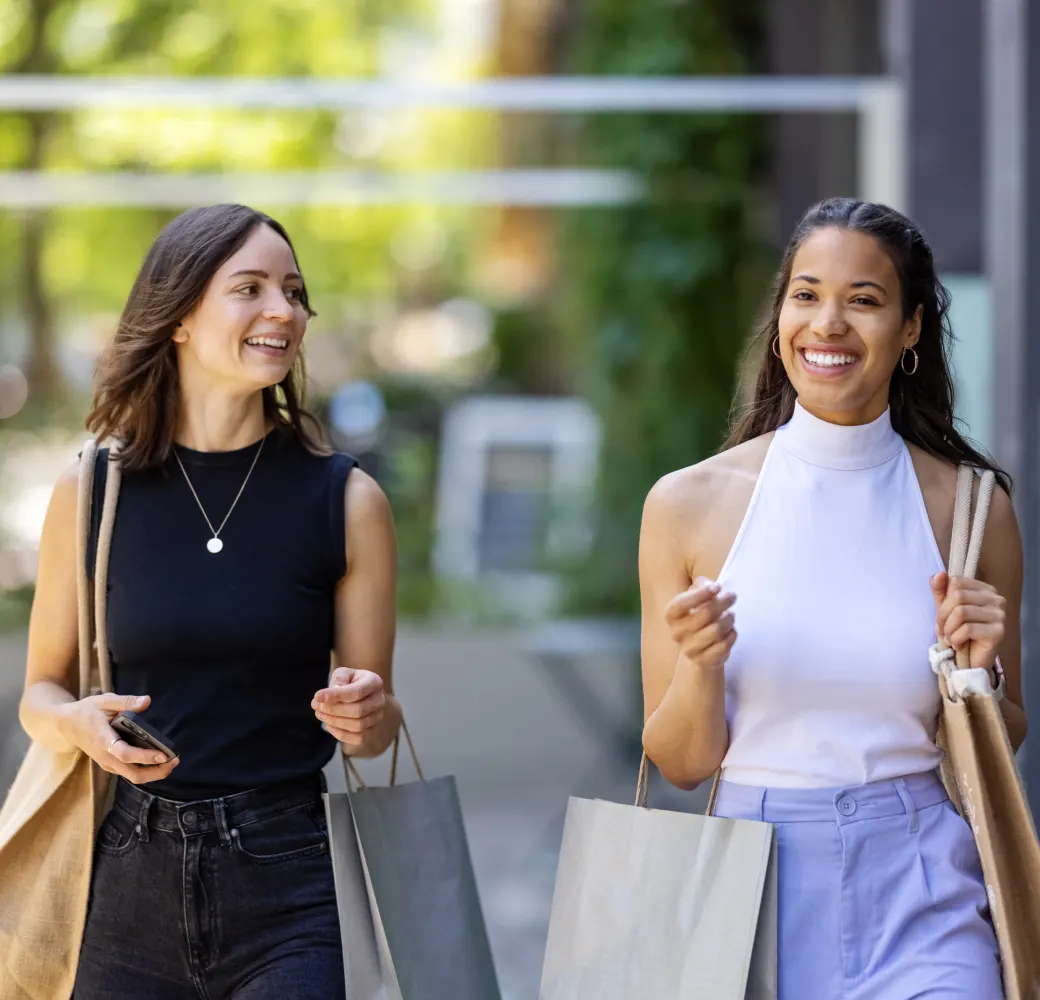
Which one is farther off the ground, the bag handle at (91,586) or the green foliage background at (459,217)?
the green foliage background at (459,217)

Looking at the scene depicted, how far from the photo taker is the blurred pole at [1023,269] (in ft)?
13.1

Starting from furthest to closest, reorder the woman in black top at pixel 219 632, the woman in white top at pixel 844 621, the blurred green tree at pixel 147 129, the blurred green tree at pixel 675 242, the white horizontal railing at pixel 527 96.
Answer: the blurred green tree at pixel 147 129 → the blurred green tree at pixel 675 242 → the white horizontal railing at pixel 527 96 → the woman in black top at pixel 219 632 → the woman in white top at pixel 844 621

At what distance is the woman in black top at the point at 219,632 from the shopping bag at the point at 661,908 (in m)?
0.36

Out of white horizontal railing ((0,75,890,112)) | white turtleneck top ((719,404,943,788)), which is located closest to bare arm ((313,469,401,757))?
white turtleneck top ((719,404,943,788))

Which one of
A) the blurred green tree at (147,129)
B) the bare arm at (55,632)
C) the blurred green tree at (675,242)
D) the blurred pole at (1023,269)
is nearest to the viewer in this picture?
the bare arm at (55,632)

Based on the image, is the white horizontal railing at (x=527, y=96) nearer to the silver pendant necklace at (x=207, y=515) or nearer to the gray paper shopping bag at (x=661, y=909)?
the silver pendant necklace at (x=207, y=515)

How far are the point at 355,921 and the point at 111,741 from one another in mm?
440

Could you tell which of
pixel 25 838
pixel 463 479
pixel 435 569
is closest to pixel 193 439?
pixel 25 838

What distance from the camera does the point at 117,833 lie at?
8.10 feet

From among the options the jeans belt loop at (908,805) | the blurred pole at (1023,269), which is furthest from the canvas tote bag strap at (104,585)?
the blurred pole at (1023,269)

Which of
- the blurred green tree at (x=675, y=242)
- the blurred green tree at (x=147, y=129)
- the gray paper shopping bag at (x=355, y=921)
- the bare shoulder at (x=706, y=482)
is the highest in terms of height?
the blurred green tree at (x=147, y=129)

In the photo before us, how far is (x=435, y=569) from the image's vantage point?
11.4 meters

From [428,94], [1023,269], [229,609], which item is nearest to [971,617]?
[229,609]

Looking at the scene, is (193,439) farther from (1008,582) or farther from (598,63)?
(598,63)
